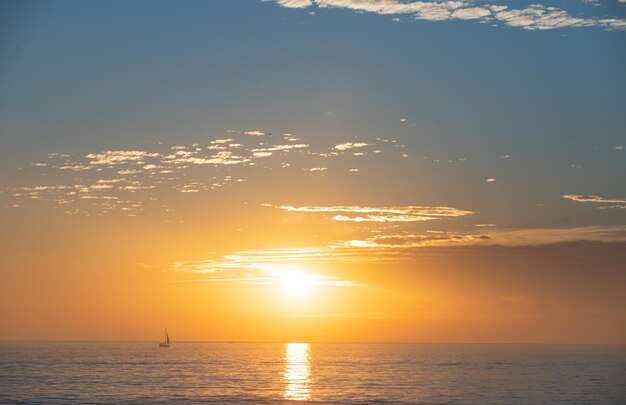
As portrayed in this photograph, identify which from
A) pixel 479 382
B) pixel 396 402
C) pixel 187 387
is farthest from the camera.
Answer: pixel 479 382

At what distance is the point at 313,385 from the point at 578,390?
168 feet

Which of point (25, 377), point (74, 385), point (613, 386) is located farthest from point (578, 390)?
point (25, 377)

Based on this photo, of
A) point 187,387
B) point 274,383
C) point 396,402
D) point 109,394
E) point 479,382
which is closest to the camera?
point 396,402

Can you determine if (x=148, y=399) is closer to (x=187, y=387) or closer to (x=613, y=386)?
(x=187, y=387)

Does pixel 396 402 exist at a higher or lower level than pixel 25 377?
lower

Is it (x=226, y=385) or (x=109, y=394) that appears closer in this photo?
(x=109, y=394)

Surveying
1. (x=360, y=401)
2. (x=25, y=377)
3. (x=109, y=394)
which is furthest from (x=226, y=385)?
(x=25, y=377)

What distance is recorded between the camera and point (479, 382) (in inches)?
6329

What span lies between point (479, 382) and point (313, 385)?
131ft

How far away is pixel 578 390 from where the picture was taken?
468ft

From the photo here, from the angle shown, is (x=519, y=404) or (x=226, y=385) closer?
(x=519, y=404)

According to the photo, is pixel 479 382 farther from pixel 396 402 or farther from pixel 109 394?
pixel 109 394

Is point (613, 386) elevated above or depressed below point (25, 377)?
below

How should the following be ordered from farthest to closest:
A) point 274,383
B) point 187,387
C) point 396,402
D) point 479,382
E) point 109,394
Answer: point 479,382 < point 274,383 < point 187,387 < point 109,394 < point 396,402
